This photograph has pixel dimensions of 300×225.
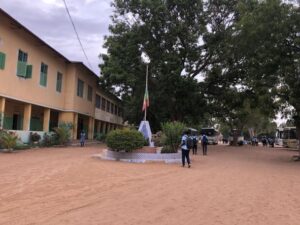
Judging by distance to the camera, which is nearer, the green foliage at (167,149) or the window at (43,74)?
the green foliage at (167,149)

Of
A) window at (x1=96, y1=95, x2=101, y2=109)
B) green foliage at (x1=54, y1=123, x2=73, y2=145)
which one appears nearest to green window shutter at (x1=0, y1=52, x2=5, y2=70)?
green foliage at (x1=54, y1=123, x2=73, y2=145)

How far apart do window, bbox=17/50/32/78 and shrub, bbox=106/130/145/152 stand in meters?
10.5

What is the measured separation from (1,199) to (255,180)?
8.94m

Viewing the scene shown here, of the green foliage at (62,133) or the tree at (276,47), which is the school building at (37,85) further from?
the tree at (276,47)

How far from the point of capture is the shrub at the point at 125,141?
20.7 metres

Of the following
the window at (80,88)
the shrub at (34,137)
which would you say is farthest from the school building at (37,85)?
the shrub at (34,137)

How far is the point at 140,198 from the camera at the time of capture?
994 cm

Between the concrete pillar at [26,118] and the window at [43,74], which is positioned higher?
the window at [43,74]

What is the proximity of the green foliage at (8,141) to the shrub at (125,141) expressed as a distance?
6.40 metres

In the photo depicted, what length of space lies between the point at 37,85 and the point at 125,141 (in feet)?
46.0

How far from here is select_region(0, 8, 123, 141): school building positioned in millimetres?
26797

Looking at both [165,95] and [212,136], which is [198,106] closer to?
[165,95]

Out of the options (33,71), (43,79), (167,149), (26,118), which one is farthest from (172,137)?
(43,79)

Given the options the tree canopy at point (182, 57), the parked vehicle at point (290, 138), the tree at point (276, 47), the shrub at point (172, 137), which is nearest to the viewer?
the shrub at point (172, 137)
